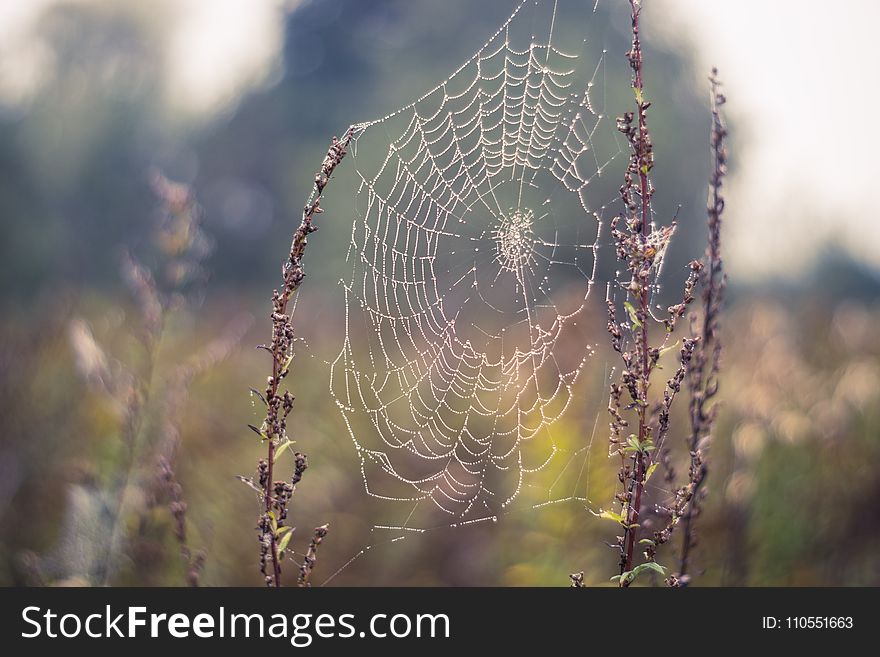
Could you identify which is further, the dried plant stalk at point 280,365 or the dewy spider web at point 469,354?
the dewy spider web at point 469,354

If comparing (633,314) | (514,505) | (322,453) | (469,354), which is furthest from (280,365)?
(469,354)

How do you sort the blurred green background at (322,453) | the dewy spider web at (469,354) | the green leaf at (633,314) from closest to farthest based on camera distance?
the green leaf at (633,314) < the blurred green background at (322,453) < the dewy spider web at (469,354)

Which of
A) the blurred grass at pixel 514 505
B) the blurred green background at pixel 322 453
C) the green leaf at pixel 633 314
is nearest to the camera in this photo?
the green leaf at pixel 633 314

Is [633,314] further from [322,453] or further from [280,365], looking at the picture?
[322,453]

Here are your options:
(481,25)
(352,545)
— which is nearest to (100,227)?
(481,25)

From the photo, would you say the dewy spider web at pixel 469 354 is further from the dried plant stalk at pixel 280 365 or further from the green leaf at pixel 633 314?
the green leaf at pixel 633 314

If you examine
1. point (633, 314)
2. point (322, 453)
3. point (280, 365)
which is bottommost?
point (280, 365)

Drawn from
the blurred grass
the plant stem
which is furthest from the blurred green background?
the plant stem

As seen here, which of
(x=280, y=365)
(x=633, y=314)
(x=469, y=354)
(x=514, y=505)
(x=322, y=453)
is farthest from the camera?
(x=469, y=354)

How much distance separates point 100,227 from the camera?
67.6ft

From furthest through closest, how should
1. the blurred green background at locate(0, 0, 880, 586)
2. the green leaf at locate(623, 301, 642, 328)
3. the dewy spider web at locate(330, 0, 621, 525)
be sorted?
the dewy spider web at locate(330, 0, 621, 525)
the blurred green background at locate(0, 0, 880, 586)
the green leaf at locate(623, 301, 642, 328)

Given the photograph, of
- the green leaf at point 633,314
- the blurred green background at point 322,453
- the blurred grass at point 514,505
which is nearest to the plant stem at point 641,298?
the green leaf at point 633,314

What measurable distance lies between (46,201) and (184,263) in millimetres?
18210

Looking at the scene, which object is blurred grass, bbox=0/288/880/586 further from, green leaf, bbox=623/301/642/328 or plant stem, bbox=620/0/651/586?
green leaf, bbox=623/301/642/328
